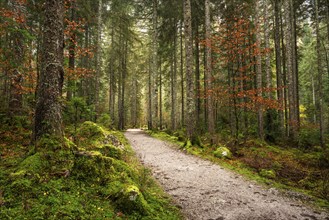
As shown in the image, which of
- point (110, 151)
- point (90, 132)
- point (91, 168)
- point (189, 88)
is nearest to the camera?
point (91, 168)

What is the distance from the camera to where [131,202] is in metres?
3.55

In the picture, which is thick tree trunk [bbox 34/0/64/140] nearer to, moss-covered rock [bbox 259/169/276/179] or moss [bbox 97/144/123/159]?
moss [bbox 97/144/123/159]

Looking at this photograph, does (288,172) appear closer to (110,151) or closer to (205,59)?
(110,151)

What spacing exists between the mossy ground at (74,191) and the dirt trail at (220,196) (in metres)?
0.52

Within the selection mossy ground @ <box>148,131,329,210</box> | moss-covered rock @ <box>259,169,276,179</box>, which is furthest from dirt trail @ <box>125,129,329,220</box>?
moss-covered rock @ <box>259,169,276,179</box>

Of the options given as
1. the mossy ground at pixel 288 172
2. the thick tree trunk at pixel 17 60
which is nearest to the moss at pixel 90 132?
the thick tree trunk at pixel 17 60

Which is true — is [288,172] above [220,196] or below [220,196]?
below

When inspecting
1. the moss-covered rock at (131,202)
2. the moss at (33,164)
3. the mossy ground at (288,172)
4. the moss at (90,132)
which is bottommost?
the mossy ground at (288,172)

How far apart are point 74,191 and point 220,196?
3.23m

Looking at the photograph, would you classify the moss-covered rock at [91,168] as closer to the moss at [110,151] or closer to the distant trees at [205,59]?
the distant trees at [205,59]

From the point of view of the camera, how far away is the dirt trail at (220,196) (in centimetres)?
397

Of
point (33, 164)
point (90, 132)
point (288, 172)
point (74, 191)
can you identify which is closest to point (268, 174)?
point (288, 172)

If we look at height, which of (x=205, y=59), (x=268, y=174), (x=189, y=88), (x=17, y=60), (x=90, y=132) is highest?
(x=205, y=59)

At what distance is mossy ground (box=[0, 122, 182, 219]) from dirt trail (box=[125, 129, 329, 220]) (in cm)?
52
